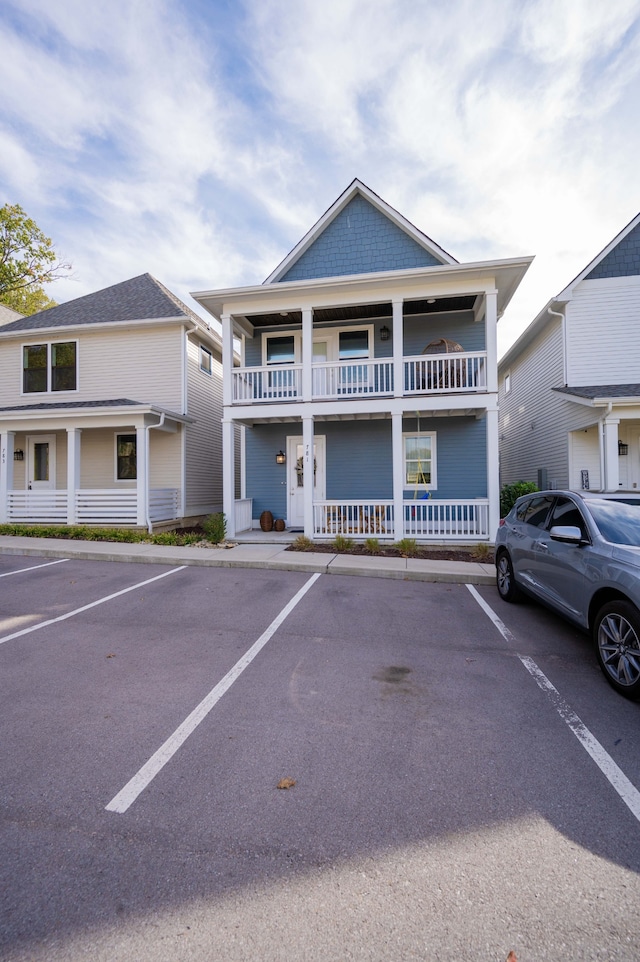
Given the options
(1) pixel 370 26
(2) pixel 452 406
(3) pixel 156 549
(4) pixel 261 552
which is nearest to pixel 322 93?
(1) pixel 370 26

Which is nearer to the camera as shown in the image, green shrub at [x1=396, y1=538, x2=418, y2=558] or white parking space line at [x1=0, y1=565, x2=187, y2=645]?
white parking space line at [x1=0, y1=565, x2=187, y2=645]

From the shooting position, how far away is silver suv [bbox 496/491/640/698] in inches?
144

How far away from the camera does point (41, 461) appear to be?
1472 centimetres

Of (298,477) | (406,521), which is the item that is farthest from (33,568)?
(406,521)

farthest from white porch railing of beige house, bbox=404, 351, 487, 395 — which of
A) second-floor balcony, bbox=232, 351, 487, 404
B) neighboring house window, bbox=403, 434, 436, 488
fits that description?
neighboring house window, bbox=403, 434, 436, 488

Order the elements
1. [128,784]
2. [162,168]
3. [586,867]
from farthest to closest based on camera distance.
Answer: [162,168], [128,784], [586,867]

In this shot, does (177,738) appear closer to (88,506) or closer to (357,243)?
(88,506)

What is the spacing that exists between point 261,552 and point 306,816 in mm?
7500

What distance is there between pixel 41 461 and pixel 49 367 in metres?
3.09

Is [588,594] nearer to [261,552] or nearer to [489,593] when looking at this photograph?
[489,593]

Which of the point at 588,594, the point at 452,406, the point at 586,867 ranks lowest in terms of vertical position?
the point at 586,867

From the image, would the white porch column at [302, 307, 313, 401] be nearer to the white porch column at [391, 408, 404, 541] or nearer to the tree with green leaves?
the white porch column at [391, 408, 404, 541]

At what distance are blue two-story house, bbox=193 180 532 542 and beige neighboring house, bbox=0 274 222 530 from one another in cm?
227

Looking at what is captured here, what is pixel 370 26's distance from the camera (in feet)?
27.3
